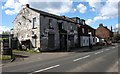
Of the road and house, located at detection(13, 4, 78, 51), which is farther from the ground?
house, located at detection(13, 4, 78, 51)

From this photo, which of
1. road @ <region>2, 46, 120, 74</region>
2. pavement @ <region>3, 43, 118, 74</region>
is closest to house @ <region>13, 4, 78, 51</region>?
pavement @ <region>3, 43, 118, 74</region>

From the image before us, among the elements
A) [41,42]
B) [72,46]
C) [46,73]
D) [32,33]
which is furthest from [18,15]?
[46,73]

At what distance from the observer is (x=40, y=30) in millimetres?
33062

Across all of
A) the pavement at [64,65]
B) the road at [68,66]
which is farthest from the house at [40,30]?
the road at [68,66]

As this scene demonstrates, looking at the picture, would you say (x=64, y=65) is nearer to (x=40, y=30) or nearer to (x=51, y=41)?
(x=40, y=30)

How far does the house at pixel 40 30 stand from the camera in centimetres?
3341

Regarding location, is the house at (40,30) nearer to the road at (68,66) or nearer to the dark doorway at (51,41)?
the dark doorway at (51,41)

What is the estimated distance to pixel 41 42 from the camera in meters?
32.8

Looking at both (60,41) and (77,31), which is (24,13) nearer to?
(60,41)

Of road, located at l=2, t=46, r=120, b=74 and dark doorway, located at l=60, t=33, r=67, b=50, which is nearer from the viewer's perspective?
road, located at l=2, t=46, r=120, b=74

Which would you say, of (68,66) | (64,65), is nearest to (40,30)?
(64,65)

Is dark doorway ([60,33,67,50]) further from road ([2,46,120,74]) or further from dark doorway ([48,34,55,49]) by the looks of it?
road ([2,46,120,74])

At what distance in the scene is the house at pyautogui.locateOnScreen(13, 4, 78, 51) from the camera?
33406 mm

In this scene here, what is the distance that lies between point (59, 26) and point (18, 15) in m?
8.90
